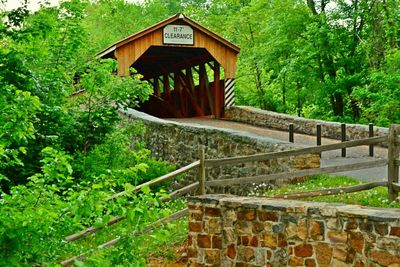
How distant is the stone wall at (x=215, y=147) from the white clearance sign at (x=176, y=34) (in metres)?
5.03

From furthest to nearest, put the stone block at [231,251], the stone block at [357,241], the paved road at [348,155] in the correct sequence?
the paved road at [348,155], the stone block at [231,251], the stone block at [357,241]

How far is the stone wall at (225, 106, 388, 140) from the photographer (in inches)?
675

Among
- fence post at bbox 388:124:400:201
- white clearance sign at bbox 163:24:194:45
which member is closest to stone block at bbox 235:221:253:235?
fence post at bbox 388:124:400:201

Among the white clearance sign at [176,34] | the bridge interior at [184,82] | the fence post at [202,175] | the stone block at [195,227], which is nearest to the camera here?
the stone block at [195,227]

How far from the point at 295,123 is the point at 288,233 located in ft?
43.6

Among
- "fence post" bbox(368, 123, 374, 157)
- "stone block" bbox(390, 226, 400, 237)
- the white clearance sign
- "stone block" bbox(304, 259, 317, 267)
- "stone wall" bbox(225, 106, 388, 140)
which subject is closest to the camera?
"stone block" bbox(390, 226, 400, 237)

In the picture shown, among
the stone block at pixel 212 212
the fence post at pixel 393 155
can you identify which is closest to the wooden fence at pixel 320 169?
the fence post at pixel 393 155

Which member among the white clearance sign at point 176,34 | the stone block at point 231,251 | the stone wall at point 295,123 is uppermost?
the white clearance sign at point 176,34

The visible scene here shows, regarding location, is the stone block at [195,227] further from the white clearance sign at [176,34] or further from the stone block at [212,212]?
the white clearance sign at [176,34]

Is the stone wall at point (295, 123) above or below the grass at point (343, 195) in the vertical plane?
above

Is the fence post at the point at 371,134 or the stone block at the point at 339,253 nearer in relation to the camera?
the stone block at the point at 339,253

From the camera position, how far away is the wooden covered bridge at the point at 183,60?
22797 millimetres

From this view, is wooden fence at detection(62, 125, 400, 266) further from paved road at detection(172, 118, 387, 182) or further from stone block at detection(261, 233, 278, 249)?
paved road at detection(172, 118, 387, 182)

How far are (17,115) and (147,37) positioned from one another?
17897mm
